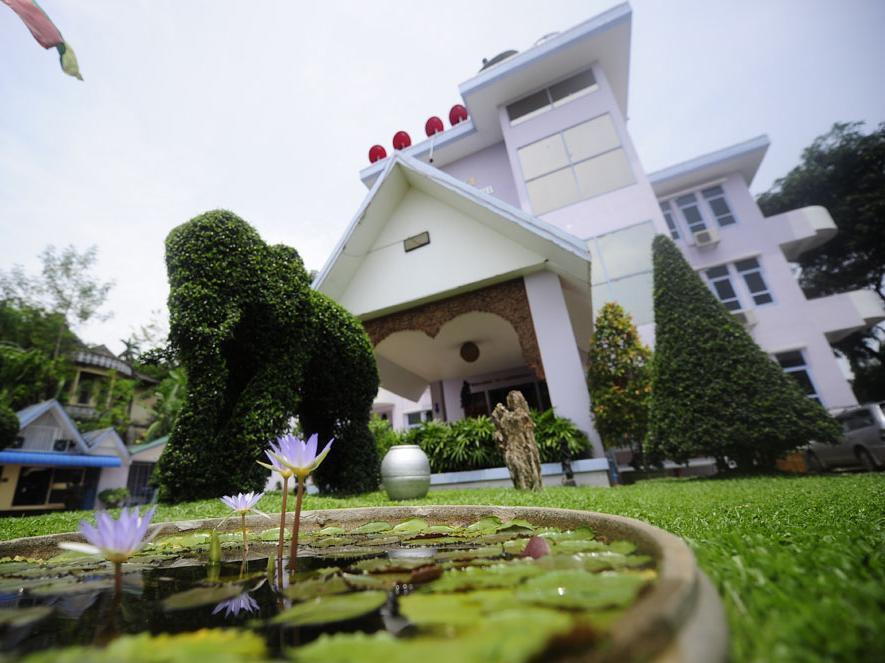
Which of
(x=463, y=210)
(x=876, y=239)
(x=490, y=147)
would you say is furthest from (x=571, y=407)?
(x=876, y=239)

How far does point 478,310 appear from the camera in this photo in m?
9.34

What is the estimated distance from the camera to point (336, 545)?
1822mm

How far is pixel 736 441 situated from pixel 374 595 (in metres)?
7.72

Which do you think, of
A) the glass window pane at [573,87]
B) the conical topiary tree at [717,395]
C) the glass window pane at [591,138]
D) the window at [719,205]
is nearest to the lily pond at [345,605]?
the conical topiary tree at [717,395]

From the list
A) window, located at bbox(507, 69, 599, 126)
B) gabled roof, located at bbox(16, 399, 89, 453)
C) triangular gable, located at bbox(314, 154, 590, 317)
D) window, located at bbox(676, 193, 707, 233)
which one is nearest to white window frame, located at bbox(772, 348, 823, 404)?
window, located at bbox(676, 193, 707, 233)

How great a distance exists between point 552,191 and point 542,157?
5.22 feet

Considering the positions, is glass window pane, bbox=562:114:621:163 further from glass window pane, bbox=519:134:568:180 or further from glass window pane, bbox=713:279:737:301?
glass window pane, bbox=713:279:737:301

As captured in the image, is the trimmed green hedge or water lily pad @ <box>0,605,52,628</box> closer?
water lily pad @ <box>0,605,52,628</box>

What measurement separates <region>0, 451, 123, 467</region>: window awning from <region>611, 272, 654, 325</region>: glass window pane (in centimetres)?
2154

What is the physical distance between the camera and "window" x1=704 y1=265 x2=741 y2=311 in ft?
49.1

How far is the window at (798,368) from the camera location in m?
13.2

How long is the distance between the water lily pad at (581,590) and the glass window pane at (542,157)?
1628cm

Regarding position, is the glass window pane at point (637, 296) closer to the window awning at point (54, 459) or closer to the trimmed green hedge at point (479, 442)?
the trimmed green hedge at point (479, 442)

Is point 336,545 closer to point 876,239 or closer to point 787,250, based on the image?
point 787,250
